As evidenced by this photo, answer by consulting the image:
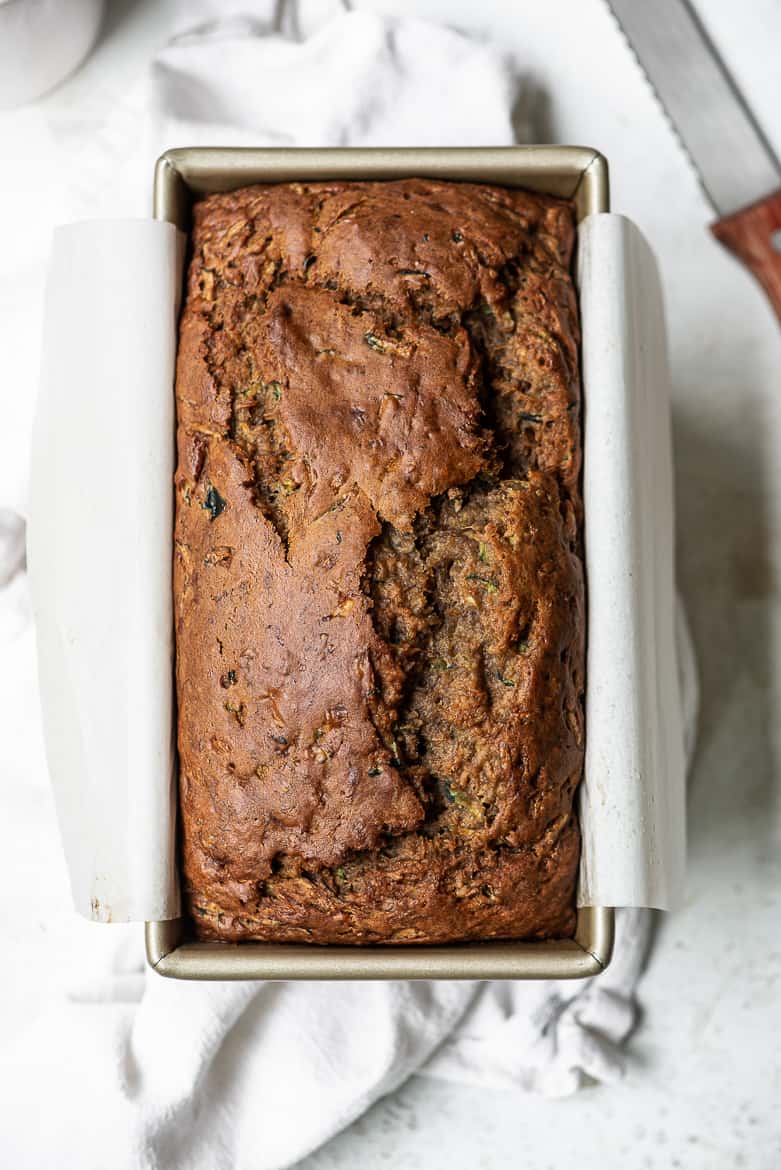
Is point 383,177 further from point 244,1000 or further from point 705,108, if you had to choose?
point 244,1000

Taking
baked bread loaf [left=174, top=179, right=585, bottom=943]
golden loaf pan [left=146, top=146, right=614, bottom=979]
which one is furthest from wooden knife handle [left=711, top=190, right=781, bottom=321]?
baked bread loaf [left=174, top=179, right=585, bottom=943]

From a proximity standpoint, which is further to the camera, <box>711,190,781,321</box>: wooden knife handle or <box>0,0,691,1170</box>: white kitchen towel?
<box>711,190,781,321</box>: wooden knife handle

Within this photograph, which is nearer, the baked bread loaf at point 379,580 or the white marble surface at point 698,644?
the baked bread loaf at point 379,580

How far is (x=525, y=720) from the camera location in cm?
126

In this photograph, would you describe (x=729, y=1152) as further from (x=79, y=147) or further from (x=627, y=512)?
(x=79, y=147)

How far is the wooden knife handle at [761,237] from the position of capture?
1836 mm

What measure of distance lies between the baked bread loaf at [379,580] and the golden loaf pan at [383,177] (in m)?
0.03

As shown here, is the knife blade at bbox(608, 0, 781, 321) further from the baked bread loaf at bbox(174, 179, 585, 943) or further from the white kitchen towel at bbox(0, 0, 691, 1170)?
the baked bread loaf at bbox(174, 179, 585, 943)

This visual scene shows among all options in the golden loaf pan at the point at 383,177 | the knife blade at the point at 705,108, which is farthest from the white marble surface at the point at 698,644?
the golden loaf pan at the point at 383,177

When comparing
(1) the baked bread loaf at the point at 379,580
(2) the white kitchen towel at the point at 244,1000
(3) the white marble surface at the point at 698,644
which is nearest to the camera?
(1) the baked bread loaf at the point at 379,580

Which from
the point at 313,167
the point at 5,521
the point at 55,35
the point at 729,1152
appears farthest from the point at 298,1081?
the point at 55,35

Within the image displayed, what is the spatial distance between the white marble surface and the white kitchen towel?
0.06 meters

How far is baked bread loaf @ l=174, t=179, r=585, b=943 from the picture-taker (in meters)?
1.25

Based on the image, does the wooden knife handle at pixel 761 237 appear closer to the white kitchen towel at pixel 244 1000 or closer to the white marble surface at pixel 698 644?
the white marble surface at pixel 698 644
